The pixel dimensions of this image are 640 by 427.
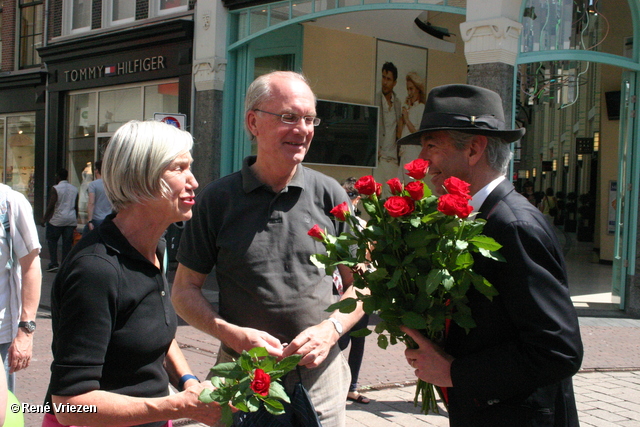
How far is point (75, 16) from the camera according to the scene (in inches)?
634

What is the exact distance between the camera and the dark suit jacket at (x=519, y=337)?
1.79m

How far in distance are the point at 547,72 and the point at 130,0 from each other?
30.4 feet

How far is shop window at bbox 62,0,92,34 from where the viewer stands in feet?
52.2

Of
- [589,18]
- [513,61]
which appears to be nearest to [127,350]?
[513,61]

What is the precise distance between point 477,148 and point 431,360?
700mm

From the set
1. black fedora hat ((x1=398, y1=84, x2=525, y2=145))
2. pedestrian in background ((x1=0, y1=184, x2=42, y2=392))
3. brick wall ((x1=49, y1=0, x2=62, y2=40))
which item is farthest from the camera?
brick wall ((x1=49, y1=0, x2=62, y2=40))

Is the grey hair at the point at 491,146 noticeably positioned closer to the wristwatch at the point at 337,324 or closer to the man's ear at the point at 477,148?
the man's ear at the point at 477,148

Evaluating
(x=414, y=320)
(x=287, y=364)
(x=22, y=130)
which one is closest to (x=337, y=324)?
(x=287, y=364)

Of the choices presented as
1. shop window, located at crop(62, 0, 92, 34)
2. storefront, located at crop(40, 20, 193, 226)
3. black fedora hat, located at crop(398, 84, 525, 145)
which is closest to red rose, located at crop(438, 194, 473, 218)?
black fedora hat, located at crop(398, 84, 525, 145)

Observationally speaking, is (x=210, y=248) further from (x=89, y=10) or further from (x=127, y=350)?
(x=89, y=10)

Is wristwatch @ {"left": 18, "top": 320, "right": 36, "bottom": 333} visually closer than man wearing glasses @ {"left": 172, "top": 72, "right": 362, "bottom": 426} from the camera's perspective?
No

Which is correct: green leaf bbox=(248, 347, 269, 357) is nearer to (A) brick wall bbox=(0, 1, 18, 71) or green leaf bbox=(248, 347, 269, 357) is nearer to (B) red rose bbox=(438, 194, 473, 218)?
(B) red rose bbox=(438, 194, 473, 218)

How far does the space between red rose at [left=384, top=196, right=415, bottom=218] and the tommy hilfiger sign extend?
1235 centimetres

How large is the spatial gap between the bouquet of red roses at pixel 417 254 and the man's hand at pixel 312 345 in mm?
310
